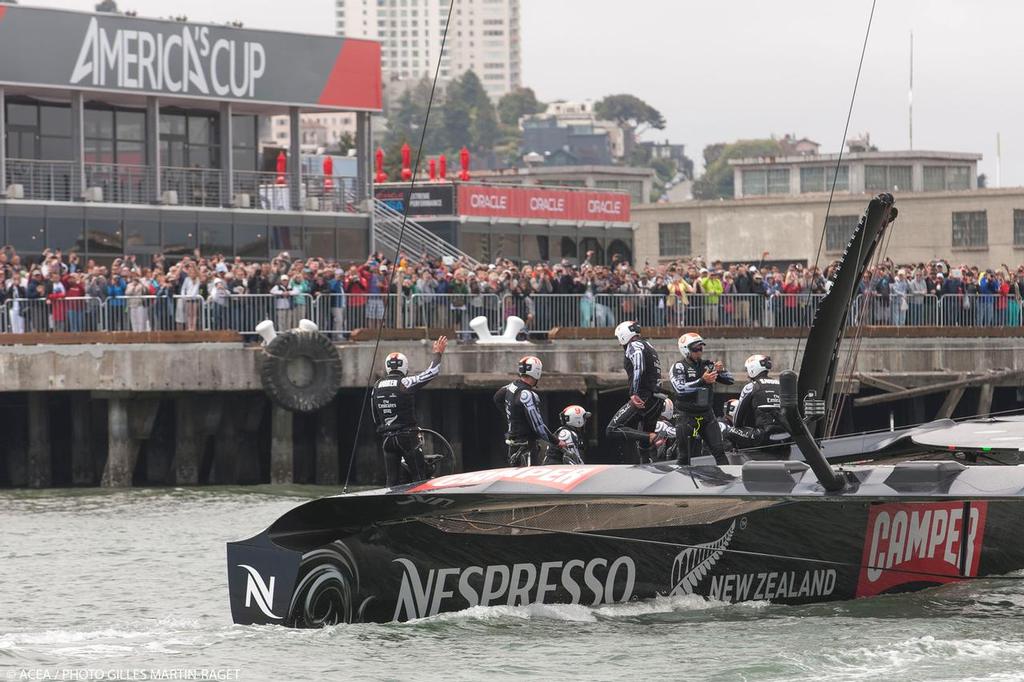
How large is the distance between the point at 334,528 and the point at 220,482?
14253mm

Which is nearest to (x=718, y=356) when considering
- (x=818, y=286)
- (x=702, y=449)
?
(x=818, y=286)

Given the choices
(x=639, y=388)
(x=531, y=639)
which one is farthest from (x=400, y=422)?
(x=531, y=639)

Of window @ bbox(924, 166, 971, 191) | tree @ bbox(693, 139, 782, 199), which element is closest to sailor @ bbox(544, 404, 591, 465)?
window @ bbox(924, 166, 971, 191)

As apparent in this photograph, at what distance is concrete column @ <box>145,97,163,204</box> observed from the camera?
131 ft

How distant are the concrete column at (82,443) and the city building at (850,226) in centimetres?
3231

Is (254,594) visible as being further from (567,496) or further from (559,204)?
(559,204)

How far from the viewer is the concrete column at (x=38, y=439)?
93.1ft

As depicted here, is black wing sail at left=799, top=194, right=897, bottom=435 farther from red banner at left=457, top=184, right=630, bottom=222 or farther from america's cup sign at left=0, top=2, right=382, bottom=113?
red banner at left=457, top=184, right=630, bottom=222

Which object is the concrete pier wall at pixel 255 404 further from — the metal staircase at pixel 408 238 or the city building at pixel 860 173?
the city building at pixel 860 173

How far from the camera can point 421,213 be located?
1991 inches

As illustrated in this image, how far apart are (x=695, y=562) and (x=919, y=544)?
6.15 feet

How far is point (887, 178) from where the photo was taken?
66.4 m

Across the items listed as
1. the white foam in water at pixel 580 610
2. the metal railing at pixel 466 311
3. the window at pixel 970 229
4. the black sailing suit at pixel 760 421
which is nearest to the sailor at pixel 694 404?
the black sailing suit at pixel 760 421

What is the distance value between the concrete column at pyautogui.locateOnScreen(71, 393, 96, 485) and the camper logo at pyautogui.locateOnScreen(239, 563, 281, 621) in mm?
15001
